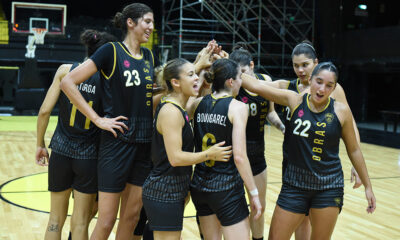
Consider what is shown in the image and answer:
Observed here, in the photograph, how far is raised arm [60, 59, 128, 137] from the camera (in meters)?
3.15

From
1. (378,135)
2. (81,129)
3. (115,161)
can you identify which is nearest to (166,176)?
(115,161)

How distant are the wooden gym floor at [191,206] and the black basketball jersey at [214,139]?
180cm

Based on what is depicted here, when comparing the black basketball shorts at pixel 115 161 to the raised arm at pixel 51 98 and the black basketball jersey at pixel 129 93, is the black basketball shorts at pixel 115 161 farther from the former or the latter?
the raised arm at pixel 51 98

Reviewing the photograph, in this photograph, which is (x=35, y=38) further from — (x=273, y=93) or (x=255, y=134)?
(x=273, y=93)

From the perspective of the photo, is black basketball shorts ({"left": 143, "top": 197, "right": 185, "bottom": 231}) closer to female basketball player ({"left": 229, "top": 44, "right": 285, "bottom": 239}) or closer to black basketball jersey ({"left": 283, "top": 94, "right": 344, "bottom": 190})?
black basketball jersey ({"left": 283, "top": 94, "right": 344, "bottom": 190})

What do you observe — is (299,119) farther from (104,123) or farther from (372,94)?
(372,94)

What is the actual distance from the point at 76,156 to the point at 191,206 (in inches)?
105

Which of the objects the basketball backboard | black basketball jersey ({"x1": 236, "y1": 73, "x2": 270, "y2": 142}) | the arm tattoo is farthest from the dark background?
the arm tattoo

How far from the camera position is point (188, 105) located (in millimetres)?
3322

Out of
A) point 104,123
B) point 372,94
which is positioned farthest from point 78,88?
point 372,94

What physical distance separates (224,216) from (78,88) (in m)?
1.47

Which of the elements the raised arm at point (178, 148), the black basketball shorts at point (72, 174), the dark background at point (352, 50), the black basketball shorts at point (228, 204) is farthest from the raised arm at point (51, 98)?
the dark background at point (352, 50)

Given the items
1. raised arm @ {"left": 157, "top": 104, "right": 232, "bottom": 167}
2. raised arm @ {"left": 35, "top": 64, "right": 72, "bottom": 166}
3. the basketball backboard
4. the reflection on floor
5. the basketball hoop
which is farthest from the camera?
the basketball backboard

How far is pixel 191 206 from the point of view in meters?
5.83
